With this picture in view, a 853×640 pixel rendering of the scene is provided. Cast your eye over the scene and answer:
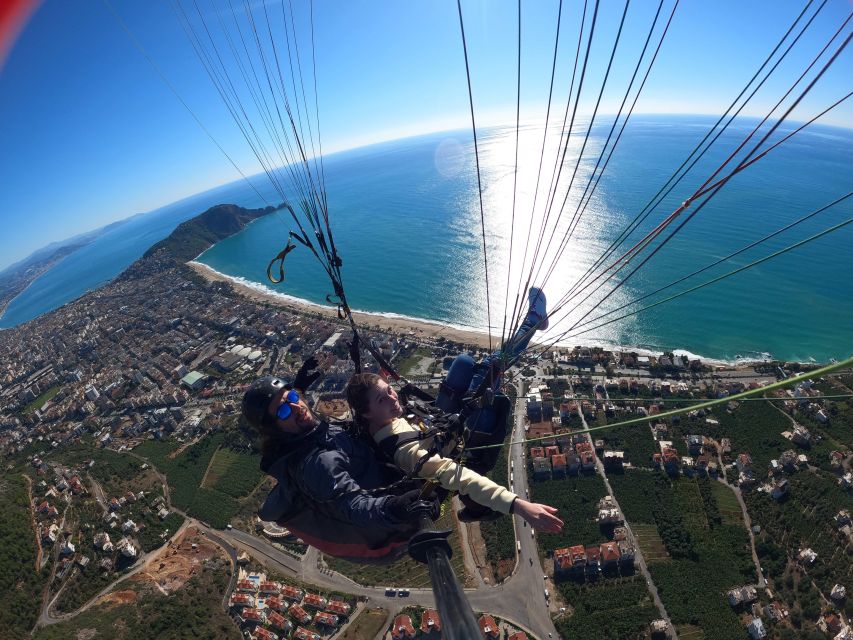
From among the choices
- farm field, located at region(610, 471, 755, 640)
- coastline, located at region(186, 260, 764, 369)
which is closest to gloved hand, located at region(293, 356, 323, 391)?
farm field, located at region(610, 471, 755, 640)

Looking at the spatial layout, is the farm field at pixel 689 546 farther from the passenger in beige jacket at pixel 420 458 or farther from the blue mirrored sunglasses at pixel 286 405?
the blue mirrored sunglasses at pixel 286 405

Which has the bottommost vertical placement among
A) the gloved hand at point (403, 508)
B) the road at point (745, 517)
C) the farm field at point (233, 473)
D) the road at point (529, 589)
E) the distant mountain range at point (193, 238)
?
the road at point (745, 517)

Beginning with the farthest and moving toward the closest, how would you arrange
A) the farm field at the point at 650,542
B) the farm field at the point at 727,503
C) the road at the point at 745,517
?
the farm field at the point at 727,503, the farm field at the point at 650,542, the road at the point at 745,517

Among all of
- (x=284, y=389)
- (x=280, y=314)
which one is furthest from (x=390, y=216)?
(x=284, y=389)

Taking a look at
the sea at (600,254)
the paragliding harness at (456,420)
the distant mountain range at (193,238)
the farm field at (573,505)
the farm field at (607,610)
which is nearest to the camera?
the paragliding harness at (456,420)

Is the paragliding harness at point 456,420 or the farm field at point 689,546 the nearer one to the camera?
the paragliding harness at point 456,420

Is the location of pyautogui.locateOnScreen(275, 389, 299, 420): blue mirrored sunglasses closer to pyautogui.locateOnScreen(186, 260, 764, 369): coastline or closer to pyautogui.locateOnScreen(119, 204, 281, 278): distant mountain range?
pyautogui.locateOnScreen(186, 260, 764, 369): coastline

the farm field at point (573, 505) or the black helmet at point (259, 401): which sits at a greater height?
the black helmet at point (259, 401)

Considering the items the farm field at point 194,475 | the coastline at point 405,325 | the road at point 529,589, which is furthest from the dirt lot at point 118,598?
the coastline at point 405,325
